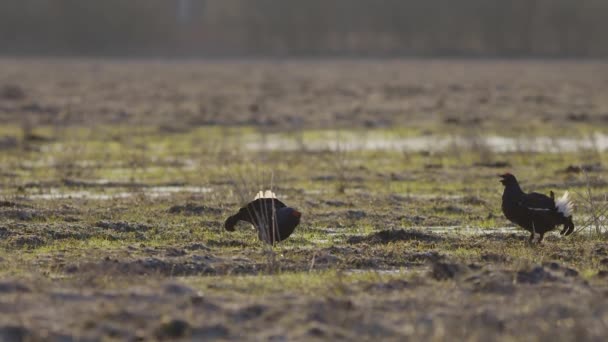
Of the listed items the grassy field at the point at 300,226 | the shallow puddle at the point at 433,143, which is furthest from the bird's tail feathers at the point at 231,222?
the shallow puddle at the point at 433,143

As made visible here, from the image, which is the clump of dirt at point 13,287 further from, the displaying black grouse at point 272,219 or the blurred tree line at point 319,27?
the blurred tree line at point 319,27

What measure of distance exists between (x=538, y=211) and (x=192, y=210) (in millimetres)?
4994

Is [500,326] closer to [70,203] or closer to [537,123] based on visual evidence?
[70,203]

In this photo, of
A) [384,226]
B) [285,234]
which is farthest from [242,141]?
[285,234]

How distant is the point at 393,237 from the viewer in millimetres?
13188

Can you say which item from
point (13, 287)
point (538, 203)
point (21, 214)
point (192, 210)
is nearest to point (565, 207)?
point (538, 203)

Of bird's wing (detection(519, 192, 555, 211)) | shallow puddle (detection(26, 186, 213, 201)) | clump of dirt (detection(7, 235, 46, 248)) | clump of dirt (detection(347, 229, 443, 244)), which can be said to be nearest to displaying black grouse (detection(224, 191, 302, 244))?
clump of dirt (detection(347, 229, 443, 244))

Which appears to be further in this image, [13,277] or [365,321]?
[13,277]

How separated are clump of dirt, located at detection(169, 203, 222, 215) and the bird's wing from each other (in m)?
4.44

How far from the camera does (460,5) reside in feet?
351

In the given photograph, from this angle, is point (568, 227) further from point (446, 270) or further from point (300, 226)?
point (300, 226)

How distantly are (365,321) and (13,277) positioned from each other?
138 inches

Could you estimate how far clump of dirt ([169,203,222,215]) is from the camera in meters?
15.4

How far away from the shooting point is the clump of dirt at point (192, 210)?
1537 cm
